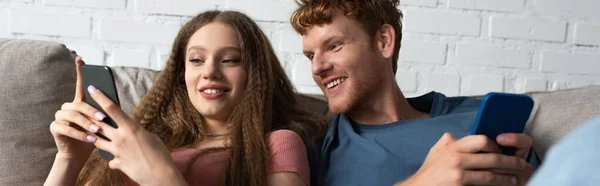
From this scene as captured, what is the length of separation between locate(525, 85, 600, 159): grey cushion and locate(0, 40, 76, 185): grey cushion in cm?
108

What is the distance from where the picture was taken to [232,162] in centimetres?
132

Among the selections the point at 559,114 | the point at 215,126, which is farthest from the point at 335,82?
the point at 559,114

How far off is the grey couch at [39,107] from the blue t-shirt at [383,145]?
18 cm

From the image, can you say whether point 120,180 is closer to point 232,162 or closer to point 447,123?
point 232,162

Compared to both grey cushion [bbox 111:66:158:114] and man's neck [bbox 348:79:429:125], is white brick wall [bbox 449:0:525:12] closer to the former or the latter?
man's neck [bbox 348:79:429:125]

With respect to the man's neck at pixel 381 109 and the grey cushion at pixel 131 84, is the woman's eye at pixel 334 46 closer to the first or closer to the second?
the man's neck at pixel 381 109

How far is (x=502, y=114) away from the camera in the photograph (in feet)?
2.91

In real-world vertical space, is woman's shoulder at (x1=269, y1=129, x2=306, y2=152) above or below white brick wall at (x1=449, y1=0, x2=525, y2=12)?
below

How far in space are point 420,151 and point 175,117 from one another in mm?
572

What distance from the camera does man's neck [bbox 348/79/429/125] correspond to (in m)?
1.50

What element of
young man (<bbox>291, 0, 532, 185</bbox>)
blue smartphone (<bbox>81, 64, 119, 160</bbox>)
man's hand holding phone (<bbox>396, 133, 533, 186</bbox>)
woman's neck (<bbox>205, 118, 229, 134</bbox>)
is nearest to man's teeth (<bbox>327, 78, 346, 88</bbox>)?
young man (<bbox>291, 0, 532, 185</bbox>)

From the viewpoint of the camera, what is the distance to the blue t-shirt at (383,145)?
129 cm

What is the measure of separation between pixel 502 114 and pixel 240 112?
0.66m

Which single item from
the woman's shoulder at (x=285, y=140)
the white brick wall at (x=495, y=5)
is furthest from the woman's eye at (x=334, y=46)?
the white brick wall at (x=495, y=5)
